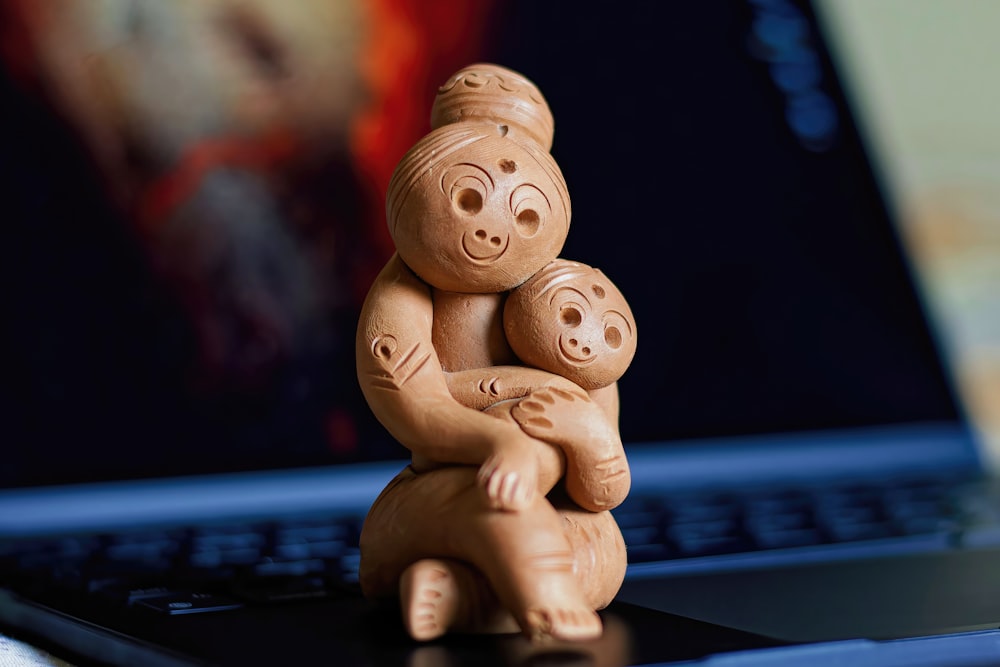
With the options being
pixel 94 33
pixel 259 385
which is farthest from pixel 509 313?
pixel 94 33

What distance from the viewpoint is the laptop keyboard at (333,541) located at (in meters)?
0.92

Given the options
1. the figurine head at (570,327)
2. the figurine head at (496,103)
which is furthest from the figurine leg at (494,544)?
the figurine head at (496,103)

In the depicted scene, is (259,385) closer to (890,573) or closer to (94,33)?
(94,33)

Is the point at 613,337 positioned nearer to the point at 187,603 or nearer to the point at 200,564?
the point at 187,603

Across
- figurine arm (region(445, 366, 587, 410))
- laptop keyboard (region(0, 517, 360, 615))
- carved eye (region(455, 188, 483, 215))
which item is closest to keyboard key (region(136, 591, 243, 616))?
laptop keyboard (region(0, 517, 360, 615))

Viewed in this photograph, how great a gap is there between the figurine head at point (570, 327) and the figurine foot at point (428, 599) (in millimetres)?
166

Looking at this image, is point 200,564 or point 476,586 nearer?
point 476,586

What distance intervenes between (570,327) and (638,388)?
1331mm

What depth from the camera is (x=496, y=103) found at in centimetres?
83

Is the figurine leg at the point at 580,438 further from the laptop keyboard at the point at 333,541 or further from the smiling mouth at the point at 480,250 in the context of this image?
the laptop keyboard at the point at 333,541

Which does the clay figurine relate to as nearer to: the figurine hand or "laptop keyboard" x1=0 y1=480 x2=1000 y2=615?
the figurine hand

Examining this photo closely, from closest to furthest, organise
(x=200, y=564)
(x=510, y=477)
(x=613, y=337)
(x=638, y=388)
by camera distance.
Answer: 1. (x=510, y=477)
2. (x=613, y=337)
3. (x=200, y=564)
4. (x=638, y=388)

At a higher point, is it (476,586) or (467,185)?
(467,185)

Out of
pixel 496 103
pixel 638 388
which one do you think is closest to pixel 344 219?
pixel 638 388
